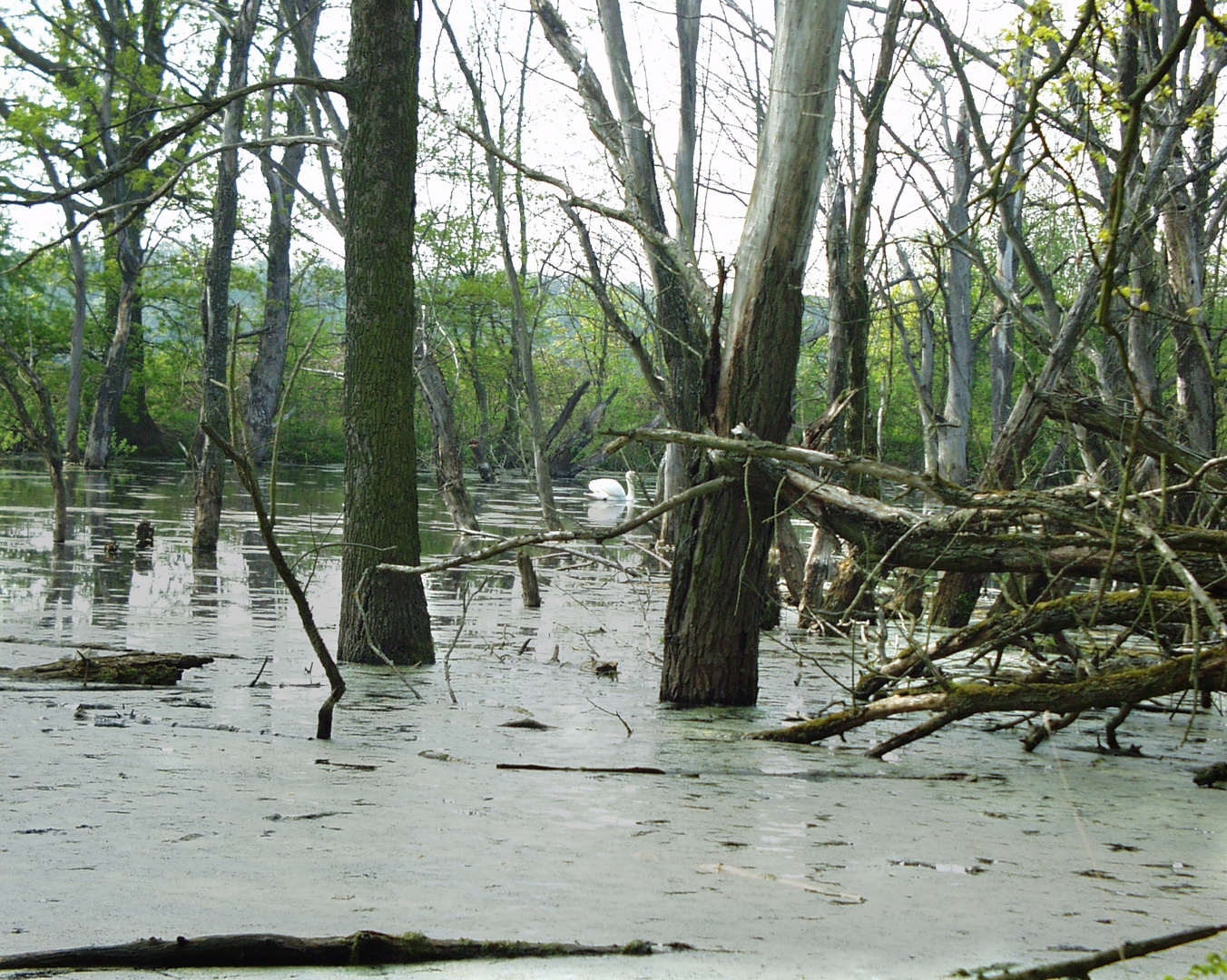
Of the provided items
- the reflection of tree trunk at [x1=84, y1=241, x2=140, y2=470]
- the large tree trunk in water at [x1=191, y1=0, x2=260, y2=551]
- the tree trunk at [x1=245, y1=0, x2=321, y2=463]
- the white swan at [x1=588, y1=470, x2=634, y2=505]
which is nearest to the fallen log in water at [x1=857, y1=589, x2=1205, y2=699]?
the large tree trunk in water at [x1=191, y1=0, x2=260, y2=551]

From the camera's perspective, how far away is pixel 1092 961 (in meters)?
2.53

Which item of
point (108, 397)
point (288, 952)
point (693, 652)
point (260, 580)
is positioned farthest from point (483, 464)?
point (288, 952)

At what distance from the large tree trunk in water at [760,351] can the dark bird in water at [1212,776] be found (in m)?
2.40

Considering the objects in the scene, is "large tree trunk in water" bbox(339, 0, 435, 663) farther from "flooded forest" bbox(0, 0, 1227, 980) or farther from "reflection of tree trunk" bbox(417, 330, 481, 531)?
"reflection of tree trunk" bbox(417, 330, 481, 531)

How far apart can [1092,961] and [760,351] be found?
4561mm

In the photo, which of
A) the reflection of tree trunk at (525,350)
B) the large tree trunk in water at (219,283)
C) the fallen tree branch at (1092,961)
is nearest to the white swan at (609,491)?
the large tree trunk in water at (219,283)

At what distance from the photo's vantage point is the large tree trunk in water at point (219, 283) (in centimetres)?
1522

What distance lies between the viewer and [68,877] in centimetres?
282

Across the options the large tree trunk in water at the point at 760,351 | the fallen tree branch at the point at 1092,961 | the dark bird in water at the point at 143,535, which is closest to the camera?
the fallen tree branch at the point at 1092,961

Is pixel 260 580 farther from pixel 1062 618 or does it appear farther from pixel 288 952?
pixel 288 952

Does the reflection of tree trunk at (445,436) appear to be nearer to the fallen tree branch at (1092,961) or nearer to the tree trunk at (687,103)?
the tree trunk at (687,103)

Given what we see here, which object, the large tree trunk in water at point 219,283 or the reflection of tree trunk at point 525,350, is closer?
the reflection of tree trunk at point 525,350

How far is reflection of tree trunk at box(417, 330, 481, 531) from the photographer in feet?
41.9

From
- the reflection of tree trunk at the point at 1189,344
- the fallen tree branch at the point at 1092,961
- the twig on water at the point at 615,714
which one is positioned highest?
the reflection of tree trunk at the point at 1189,344
